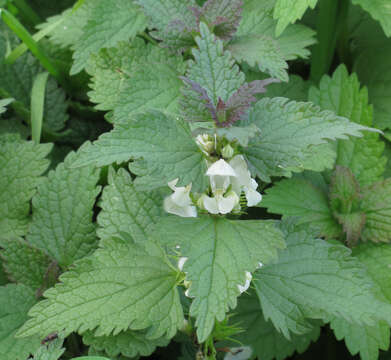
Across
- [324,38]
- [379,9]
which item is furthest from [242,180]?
[324,38]

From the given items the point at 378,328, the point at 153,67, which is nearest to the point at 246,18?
the point at 153,67

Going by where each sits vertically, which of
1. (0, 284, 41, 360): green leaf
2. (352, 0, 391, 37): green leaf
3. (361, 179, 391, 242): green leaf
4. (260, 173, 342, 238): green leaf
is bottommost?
(361, 179, 391, 242): green leaf

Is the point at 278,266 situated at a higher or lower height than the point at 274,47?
lower

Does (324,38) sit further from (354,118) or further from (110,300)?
(110,300)

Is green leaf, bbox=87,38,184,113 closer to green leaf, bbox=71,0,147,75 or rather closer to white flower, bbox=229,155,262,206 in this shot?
green leaf, bbox=71,0,147,75

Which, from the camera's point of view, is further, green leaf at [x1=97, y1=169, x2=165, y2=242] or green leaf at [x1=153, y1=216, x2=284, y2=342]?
green leaf at [x1=97, y1=169, x2=165, y2=242]

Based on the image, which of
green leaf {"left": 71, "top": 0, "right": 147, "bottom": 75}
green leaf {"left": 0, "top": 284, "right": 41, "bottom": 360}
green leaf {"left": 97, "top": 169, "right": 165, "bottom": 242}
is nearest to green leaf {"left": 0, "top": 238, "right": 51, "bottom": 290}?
green leaf {"left": 0, "top": 284, "right": 41, "bottom": 360}

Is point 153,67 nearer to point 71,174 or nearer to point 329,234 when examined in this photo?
point 71,174

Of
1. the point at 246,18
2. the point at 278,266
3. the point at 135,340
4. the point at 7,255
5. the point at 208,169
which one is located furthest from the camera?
the point at 246,18
